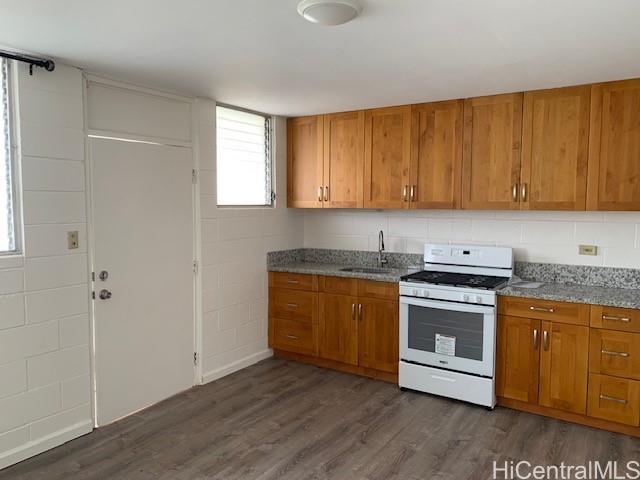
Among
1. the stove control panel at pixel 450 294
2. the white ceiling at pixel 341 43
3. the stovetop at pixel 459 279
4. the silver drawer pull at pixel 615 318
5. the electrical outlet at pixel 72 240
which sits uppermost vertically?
the white ceiling at pixel 341 43

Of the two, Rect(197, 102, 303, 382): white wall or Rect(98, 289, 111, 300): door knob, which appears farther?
Rect(197, 102, 303, 382): white wall

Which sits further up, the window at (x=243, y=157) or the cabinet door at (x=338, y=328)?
the window at (x=243, y=157)

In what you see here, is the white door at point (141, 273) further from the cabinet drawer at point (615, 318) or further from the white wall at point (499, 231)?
the cabinet drawer at point (615, 318)

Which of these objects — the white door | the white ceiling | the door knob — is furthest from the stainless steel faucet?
the door knob

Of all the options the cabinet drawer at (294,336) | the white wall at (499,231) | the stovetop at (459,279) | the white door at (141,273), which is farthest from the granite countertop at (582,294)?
the white door at (141,273)

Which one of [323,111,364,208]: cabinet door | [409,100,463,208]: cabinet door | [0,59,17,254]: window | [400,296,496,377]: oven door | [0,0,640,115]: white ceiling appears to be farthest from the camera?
[323,111,364,208]: cabinet door

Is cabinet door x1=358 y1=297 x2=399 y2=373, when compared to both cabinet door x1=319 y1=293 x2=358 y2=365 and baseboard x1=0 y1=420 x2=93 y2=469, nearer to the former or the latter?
cabinet door x1=319 y1=293 x2=358 y2=365

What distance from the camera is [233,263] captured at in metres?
4.29

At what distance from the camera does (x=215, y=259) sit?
4.09m

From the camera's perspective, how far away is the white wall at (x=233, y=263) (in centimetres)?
399

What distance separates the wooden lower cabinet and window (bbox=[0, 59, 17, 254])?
2.37 m

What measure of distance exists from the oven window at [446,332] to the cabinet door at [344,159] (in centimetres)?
120

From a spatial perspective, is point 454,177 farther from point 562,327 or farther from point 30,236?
point 30,236

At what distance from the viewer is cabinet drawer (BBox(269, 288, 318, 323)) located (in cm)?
441
